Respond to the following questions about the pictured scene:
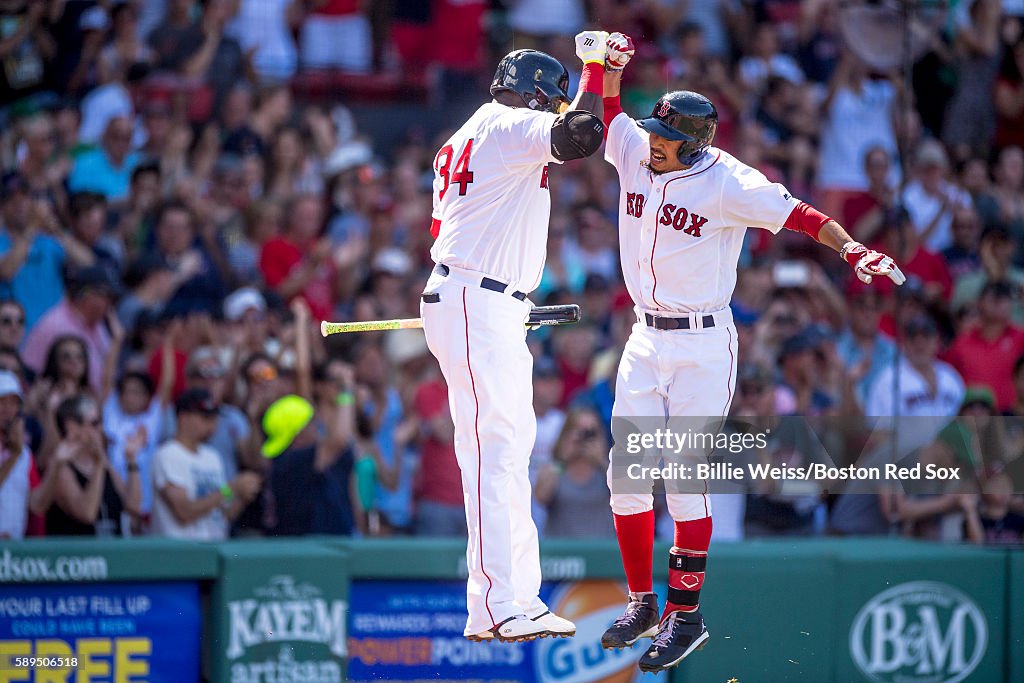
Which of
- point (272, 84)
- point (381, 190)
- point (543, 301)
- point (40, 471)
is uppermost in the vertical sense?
point (272, 84)

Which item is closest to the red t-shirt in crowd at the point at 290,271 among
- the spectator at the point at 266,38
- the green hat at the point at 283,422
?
the green hat at the point at 283,422

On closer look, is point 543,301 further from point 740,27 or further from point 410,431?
point 740,27

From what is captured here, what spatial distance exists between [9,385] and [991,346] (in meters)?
6.12

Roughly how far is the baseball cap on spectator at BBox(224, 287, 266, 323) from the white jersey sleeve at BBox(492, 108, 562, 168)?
141 inches

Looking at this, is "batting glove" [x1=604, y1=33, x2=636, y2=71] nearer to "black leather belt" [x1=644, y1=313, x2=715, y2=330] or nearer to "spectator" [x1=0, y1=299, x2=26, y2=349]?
"black leather belt" [x1=644, y1=313, x2=715, y2=330]

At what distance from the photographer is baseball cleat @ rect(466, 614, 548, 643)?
5.71 metres

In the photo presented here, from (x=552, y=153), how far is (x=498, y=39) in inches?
234

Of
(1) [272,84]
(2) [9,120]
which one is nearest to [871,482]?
(1) [272,84]

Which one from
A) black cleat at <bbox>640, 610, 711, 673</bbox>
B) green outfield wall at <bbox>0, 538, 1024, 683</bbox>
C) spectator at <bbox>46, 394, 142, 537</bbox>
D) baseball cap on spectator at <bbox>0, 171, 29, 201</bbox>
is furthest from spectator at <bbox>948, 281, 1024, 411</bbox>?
baseball cap on spectator at <bbox>0, 171, 29, 201</bbox>

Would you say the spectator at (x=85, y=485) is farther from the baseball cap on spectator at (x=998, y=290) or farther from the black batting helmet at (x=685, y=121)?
the baseball cap on spectator at (x=998, y=290)

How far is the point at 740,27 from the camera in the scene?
11.8 meters

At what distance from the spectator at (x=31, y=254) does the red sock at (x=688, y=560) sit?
180 inches

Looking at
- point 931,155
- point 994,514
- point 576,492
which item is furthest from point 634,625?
point 931,155

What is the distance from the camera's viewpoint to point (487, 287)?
589cm
